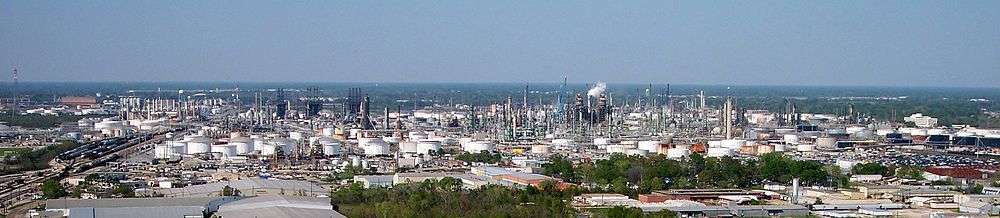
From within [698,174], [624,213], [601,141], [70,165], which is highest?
[624,213]

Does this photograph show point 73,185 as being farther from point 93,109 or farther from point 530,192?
point 93,109

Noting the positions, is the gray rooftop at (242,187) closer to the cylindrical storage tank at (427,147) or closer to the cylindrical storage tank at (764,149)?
the cylindrical storage tank at (427,147)

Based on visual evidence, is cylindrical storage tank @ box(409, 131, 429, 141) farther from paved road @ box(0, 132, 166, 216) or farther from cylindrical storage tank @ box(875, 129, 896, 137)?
cylindrical storage tank @ box(875, 129, 896, 137)

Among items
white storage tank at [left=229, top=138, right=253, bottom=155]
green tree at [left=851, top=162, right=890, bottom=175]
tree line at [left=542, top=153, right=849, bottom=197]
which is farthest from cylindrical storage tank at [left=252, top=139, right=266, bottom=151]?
green tree at [left=851, top=162, right=890, bottom=175]

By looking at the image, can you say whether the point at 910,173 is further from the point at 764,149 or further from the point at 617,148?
the point at 617,148

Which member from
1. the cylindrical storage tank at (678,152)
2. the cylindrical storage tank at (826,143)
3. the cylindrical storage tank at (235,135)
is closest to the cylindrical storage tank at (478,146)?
the cylindrical storage tank at (678,152)

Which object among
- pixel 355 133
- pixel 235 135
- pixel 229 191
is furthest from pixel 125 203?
pixel 355 133
